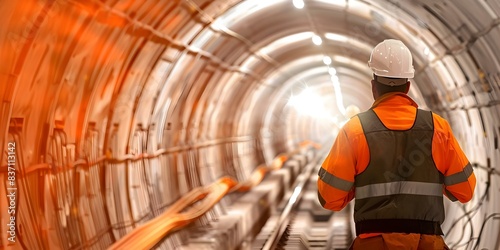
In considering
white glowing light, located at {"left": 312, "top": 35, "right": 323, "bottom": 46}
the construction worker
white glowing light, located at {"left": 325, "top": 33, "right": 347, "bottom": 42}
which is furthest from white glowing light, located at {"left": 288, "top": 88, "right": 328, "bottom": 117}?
the construction worker

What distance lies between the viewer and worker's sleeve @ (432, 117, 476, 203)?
14.8 feet

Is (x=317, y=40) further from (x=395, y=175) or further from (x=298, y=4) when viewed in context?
(x=395, y=175)

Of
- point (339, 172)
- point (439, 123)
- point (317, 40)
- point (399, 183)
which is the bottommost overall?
point (399, 183)

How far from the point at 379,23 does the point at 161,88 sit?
3.48 metres

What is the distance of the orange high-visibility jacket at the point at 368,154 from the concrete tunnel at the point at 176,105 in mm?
2282

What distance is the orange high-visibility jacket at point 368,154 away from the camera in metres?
4.42

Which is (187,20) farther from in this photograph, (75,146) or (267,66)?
(267,66)

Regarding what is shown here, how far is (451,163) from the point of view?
4.52 m

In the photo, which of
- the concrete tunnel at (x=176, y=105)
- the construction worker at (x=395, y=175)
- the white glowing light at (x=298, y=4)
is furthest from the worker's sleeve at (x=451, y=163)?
the white glowing light at (x=298, y=4)

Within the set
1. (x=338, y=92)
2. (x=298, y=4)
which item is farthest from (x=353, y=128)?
(x=338, y=92)

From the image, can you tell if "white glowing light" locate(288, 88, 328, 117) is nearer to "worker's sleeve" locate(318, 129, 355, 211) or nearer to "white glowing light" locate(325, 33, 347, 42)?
"white glowing light" locate(325, 33, 347, 42)

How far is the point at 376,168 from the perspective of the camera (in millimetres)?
4469

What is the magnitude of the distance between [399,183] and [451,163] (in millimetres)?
345

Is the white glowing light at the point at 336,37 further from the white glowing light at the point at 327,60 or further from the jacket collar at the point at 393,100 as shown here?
the jacket collar at the point at 393,100
